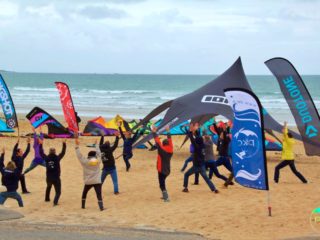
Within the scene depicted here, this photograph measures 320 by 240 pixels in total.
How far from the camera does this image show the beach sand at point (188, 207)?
9766 millimetres

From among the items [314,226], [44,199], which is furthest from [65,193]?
[314,226]

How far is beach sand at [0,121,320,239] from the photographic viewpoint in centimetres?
977

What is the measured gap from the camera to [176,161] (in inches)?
723

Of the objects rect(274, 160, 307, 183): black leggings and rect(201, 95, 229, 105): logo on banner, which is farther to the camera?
rect(201, 95, 229, 105): logo on banner

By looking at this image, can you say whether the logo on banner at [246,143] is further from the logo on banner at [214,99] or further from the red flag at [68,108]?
the red flag at [68,108]

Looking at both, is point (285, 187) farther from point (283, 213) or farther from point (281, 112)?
point (281, 112)

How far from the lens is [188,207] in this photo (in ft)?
37.0

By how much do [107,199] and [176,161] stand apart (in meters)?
6.15

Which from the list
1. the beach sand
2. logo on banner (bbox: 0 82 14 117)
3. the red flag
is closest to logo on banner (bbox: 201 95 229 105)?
the beach sand

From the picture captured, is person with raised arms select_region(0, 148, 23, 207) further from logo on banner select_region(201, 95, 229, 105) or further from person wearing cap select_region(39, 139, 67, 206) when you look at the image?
logo on banner select_region(201, 95, 229, 105)

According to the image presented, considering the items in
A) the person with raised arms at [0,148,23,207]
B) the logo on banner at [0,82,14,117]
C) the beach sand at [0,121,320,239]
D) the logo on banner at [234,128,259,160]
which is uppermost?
the logo on banner at [0,82,14,117]

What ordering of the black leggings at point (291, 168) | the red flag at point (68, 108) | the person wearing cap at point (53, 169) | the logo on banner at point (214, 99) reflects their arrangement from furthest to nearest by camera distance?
the red flag at point (68, 108) → the logo on banner at point (214, 99) → the black leggings at point (291, 168) → the person wearing cap at point (53, 169)

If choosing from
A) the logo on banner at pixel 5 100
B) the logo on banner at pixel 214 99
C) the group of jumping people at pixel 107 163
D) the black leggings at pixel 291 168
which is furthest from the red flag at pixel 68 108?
the black leggings at pixel 291 168

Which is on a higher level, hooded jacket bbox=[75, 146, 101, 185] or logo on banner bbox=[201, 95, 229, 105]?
logo on banner bbox=[201, 95, 229, 105]
